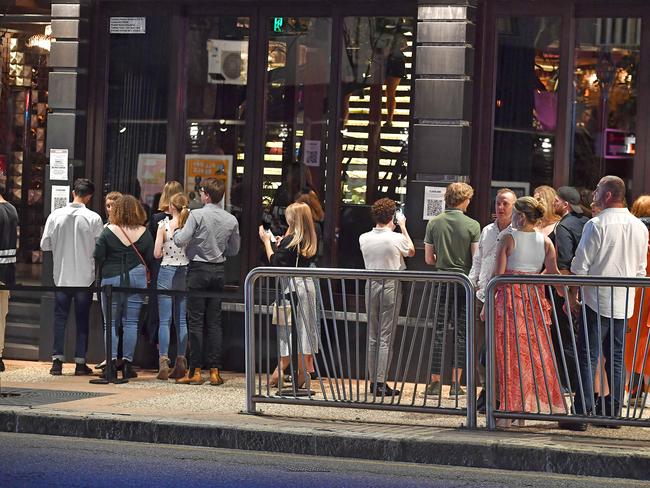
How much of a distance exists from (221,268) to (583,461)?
5126mm

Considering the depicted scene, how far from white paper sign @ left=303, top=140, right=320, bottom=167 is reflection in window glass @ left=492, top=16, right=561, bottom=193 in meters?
1.93

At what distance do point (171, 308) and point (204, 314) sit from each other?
43 cm

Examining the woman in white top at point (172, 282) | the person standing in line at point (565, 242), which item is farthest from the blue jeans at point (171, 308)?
the person standing in line at point (565, 242)

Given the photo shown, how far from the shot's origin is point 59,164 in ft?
50.6

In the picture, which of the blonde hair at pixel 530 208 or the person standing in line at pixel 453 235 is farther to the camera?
the person standing in line at pixel 453 235

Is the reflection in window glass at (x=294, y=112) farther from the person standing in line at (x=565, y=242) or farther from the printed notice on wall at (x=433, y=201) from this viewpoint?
the person standing in line at (x=565, y=242)

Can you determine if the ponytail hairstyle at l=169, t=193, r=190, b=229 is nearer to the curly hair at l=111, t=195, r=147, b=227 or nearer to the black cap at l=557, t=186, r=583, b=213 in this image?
the curly hair at l=111, t=195, r=147, b=227

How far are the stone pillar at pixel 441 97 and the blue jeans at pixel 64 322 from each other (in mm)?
3364

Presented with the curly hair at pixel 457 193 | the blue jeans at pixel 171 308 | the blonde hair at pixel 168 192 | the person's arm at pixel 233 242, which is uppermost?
the curly hair at pixel 457 193

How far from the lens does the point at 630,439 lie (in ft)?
32.7

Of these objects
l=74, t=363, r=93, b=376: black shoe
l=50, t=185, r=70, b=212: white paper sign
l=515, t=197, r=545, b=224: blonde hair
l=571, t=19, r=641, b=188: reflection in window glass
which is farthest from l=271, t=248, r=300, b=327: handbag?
l=50, t=185, r=70, b=212: white paper sign

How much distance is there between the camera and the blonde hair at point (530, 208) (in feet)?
35.2

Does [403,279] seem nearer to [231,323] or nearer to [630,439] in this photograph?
[630,439]

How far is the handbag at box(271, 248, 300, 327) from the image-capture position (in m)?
10.8
